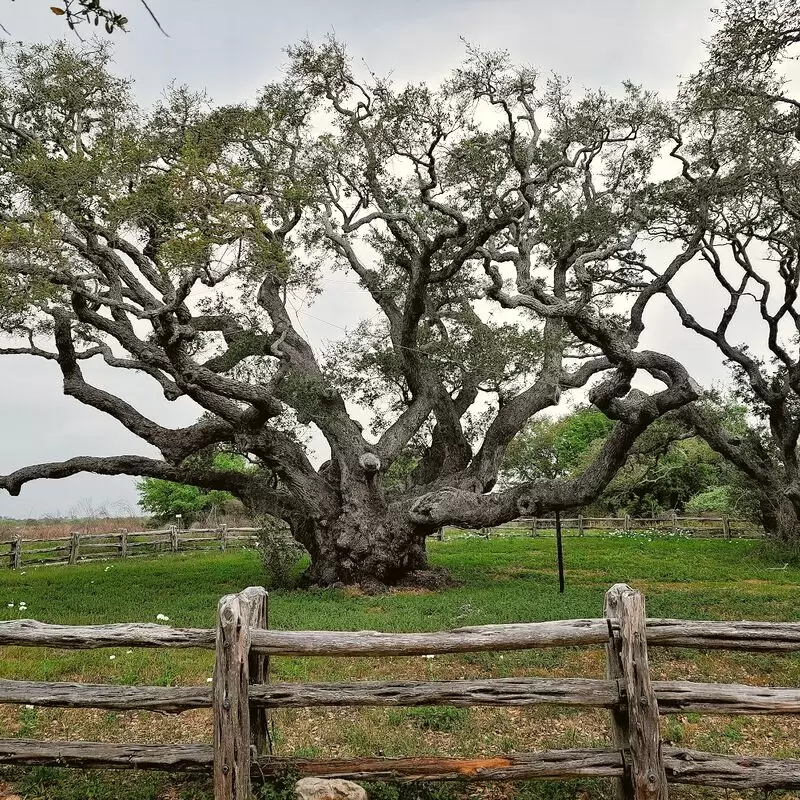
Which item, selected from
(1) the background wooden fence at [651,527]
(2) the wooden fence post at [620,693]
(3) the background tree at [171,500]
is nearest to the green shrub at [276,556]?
(2) the wooden fence post at [620,693]

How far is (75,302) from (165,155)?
13.3 ft

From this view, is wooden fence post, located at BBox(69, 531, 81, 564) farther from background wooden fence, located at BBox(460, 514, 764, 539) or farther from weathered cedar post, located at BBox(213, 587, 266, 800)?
weathered cedar post, located at BBox(213, 587, 266, 800)

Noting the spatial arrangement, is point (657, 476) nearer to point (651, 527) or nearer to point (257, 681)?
point (651, 527)

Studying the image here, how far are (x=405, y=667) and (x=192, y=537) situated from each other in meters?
23.7

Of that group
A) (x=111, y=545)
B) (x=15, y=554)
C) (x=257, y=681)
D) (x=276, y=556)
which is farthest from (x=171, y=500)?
(x=257, y=681)

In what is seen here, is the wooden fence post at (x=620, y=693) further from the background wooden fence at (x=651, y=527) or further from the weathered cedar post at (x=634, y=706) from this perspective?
the background wooden fence at (x=651, y=527)

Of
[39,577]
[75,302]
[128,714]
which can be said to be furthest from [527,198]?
[39,577]

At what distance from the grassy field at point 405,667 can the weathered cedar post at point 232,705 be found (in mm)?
276

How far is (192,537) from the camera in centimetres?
3002

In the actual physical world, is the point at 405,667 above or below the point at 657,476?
below

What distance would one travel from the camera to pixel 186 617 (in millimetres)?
11672

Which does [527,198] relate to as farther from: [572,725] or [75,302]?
[572,725]

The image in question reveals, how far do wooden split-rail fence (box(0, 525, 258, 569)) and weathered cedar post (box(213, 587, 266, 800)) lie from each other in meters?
17.1

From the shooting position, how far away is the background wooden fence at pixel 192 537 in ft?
80.1
